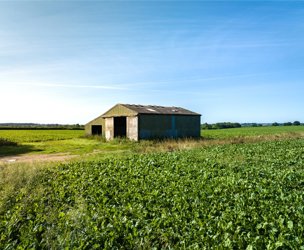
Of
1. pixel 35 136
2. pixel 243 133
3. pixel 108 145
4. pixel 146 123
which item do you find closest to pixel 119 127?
pixel 146 123

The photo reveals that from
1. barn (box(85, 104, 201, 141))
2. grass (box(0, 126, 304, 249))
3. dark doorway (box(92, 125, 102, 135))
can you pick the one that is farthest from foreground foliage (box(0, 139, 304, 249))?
dark doorway (box(92, 125, 102, 135))

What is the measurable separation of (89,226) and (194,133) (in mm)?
29486

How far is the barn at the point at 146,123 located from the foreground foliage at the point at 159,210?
17.9 metres

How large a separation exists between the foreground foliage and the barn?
17926 mm

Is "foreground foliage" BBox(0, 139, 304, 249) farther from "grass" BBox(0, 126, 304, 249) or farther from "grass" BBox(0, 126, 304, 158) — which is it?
"grass" BBox(0, 126, 304, 158)

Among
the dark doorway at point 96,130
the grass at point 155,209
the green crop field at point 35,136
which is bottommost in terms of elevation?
the grass at point 155,209

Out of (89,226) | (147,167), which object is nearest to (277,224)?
(89,226)

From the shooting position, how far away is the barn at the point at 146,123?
2888cm

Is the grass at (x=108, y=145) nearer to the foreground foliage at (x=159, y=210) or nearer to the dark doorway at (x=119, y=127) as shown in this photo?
the dark doorway at (x=119, y=127)

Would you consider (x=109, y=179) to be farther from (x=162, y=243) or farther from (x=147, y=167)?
(x=162, y=243)

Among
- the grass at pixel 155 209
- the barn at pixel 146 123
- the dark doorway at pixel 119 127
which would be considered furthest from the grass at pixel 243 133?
the grass at pixel 155 209

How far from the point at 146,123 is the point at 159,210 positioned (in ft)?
73.4

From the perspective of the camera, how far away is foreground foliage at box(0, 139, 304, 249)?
216 inches

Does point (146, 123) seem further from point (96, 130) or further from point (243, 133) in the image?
point (243, 133)
